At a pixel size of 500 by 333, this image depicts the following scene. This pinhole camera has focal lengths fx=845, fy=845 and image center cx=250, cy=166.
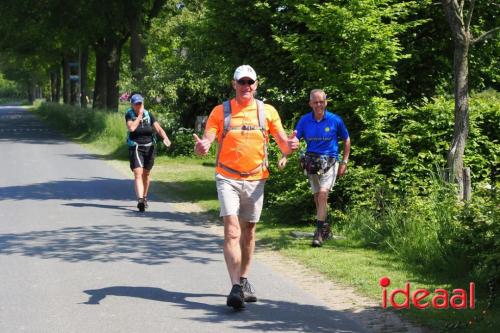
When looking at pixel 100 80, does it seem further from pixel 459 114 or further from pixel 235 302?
pixel 235 302

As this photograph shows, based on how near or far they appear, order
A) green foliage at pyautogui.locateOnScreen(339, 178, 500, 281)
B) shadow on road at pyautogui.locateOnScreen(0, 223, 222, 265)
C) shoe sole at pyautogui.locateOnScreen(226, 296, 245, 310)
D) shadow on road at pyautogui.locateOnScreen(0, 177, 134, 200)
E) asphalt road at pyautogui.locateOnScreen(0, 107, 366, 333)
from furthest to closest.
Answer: shadow on road at pyautogui.locateOnScreen(0, 177, 134, 200) → shadow on road at pyautogui.locateOnScreen(0, 223, 222, 265) → green foliage at pyautogui.locateOnScreen(339, 178, 500, 281) → shoe sole at pyautogui.locateOnScreen(226, 296, 245, 310) → asphalt road at pyautogui.locateOnScreen(0, 107, 366, 333)

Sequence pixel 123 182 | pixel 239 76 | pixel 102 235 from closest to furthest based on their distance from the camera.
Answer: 1. pixel 239 76
2. pixel 102 235
3. pixel 123 182

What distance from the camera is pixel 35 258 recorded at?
30.4 feet

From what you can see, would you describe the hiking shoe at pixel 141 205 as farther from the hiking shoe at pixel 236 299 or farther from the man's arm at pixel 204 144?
the hiking shoe at pixel 236 299

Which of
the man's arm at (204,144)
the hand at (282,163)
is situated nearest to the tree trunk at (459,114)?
the hand at (282,163)

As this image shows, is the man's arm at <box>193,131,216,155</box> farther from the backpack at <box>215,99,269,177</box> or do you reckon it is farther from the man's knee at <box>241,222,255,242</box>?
the man's knee at <box>241,222,255,242</box>

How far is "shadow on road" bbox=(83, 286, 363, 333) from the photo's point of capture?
6.24 metres

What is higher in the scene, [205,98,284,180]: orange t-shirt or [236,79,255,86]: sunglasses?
[236,79,255,86]: sunglasses

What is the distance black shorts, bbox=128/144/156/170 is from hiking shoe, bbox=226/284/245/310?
7.07 meters

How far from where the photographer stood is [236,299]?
21.8ft

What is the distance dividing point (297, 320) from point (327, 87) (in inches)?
232

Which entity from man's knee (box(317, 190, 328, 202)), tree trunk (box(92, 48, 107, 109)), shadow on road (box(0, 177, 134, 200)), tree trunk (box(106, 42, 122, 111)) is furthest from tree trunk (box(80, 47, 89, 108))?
man's knee (box(317, 190, 328, 202))

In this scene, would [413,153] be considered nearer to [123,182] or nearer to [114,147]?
[123,182]

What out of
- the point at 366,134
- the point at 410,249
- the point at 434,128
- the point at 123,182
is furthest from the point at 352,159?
the point at 123,182
